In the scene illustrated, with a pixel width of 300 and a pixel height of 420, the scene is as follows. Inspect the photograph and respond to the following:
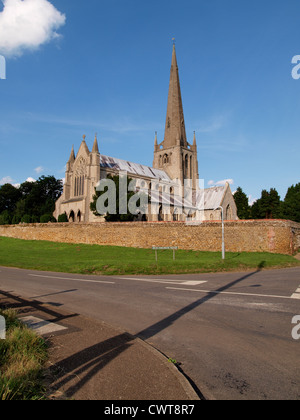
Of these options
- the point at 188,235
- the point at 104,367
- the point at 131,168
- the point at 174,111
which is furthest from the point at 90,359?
the point at 174,111

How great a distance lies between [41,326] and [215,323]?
3.76 metres

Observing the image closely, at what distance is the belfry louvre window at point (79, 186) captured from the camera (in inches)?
2206

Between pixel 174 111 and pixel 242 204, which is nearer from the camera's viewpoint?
pixel 174 111

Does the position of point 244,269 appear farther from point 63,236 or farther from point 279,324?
point 63,236

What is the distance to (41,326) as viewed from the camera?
620 cm

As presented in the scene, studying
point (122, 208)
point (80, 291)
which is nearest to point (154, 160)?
point (122, 208)

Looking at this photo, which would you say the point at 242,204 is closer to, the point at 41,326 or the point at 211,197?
the point at 211,197

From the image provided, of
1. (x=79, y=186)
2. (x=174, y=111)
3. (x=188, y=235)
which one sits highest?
(x=174, y=111)

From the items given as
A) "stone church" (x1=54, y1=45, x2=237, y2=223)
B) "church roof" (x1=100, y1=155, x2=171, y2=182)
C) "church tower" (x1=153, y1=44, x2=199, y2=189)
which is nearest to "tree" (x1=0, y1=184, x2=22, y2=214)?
"stone church" (x1=54, y1=45, x2=237, y2=223)

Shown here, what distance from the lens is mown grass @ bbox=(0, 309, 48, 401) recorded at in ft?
10.3

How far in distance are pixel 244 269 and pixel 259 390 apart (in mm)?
15326

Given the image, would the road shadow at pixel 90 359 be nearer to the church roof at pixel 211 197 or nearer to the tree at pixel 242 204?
the church roof at pixel 211 197

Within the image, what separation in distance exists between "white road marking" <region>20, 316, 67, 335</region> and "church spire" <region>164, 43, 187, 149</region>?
237ft

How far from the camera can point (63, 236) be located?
40.4 meters
